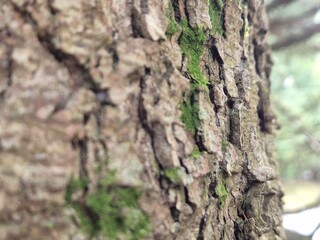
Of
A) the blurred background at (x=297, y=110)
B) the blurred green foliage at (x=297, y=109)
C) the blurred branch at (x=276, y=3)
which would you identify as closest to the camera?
the blurred background at (x=297, y=110)

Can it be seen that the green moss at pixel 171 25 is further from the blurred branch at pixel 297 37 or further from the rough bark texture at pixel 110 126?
the blurred branch at pixel 297 37

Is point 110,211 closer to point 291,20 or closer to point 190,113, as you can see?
point 190,113

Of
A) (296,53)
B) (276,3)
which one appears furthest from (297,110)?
(276,3)

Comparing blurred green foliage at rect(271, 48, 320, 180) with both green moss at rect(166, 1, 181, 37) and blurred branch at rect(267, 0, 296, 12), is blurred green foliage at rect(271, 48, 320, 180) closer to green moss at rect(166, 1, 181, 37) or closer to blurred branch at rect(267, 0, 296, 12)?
blurred branch at rect(267, 0, 296, 12)

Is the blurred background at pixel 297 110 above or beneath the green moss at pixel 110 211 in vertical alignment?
above

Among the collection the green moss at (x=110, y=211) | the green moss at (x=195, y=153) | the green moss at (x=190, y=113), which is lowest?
the green moss at (x=110, y=211)

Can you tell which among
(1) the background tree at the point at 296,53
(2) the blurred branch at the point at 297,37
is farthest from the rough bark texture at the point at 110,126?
(2) the blurred branch at the point at 297,37

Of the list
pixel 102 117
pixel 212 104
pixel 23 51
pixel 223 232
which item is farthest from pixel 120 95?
pixel 223 232

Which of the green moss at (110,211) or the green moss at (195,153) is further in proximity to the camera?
the green moss at (195,153)
